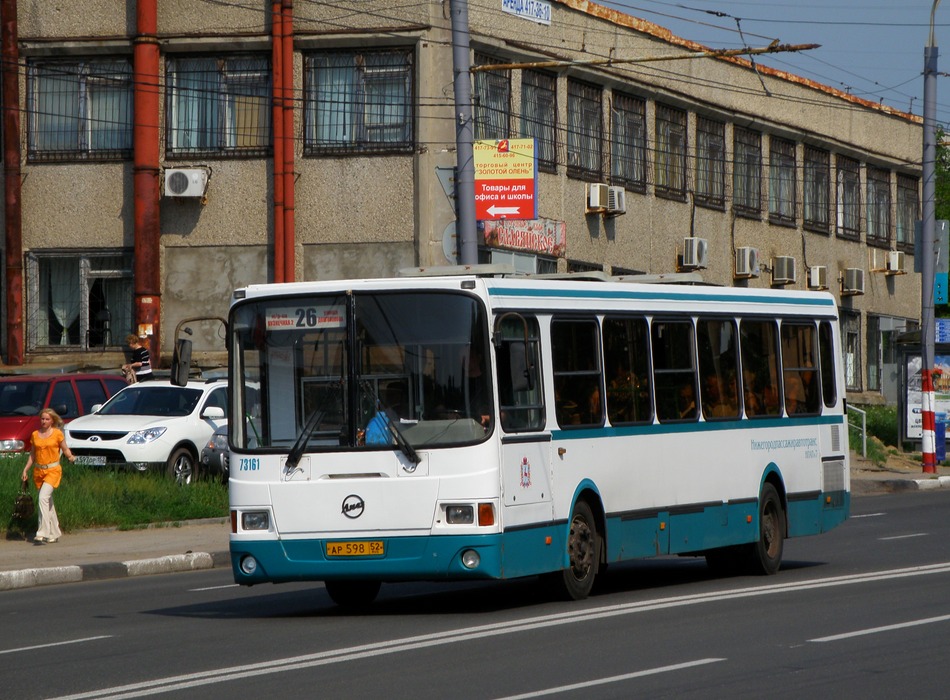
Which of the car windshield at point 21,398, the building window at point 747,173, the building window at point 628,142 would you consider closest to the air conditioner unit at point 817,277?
the building window at point 747,173

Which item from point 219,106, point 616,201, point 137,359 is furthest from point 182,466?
point 616,201

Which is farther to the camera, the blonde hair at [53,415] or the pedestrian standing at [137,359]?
the pedestrian standing at [137,359]

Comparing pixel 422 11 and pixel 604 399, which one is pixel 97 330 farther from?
pixel 604 399

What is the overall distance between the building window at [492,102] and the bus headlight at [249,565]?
20731mm

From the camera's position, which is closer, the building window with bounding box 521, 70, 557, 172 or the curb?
the curb

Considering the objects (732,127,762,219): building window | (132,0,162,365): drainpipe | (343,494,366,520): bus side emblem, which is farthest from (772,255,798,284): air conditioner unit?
(343,494,366,520): bus side emblem

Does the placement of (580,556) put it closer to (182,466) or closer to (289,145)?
(182,466)

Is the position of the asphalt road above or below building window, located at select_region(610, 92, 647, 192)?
below

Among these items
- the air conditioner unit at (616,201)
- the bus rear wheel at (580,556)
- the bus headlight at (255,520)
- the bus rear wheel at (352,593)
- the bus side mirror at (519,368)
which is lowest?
the bus rear wheel at (352,593)

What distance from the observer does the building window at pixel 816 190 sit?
45438 millimetres

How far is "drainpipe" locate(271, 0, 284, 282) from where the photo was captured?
32.4 m

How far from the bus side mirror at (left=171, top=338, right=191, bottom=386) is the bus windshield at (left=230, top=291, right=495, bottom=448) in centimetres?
93

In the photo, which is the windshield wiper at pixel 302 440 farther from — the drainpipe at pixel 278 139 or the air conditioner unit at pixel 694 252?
the air conditioner unit at pixel 694 252

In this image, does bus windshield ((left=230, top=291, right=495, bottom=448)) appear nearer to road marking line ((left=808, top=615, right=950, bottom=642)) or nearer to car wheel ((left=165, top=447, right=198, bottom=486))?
road marking line ((left=808, top=615, right=950, bottom=642))
